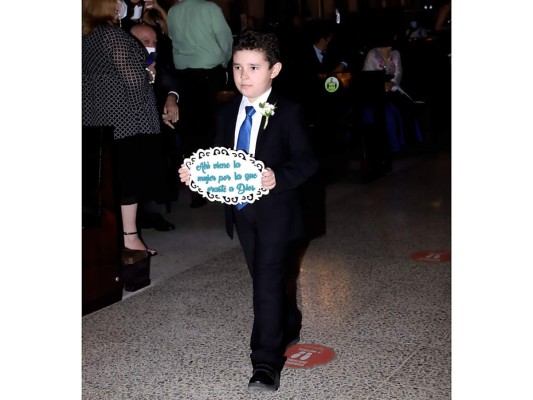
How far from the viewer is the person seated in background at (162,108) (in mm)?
6465

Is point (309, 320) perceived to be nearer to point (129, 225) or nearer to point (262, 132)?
point (262, 132)

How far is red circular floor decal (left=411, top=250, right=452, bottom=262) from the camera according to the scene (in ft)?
20.1

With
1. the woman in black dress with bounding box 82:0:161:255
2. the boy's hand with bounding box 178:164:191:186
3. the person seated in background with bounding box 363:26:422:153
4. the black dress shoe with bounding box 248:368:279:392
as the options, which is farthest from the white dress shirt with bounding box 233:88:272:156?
the person seated in background with bounding box 363:26:422:153

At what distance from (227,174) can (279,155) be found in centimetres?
30

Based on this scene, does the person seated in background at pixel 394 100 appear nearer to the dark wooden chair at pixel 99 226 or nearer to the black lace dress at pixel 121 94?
the black lace dress at pixel 121 94

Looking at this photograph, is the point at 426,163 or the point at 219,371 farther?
the point at 426,163

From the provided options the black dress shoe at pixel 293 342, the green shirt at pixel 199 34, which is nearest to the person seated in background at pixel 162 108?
the green shirt at pixel 199 34

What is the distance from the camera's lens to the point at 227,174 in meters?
3.57

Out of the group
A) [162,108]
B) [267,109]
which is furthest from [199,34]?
[267,109]
